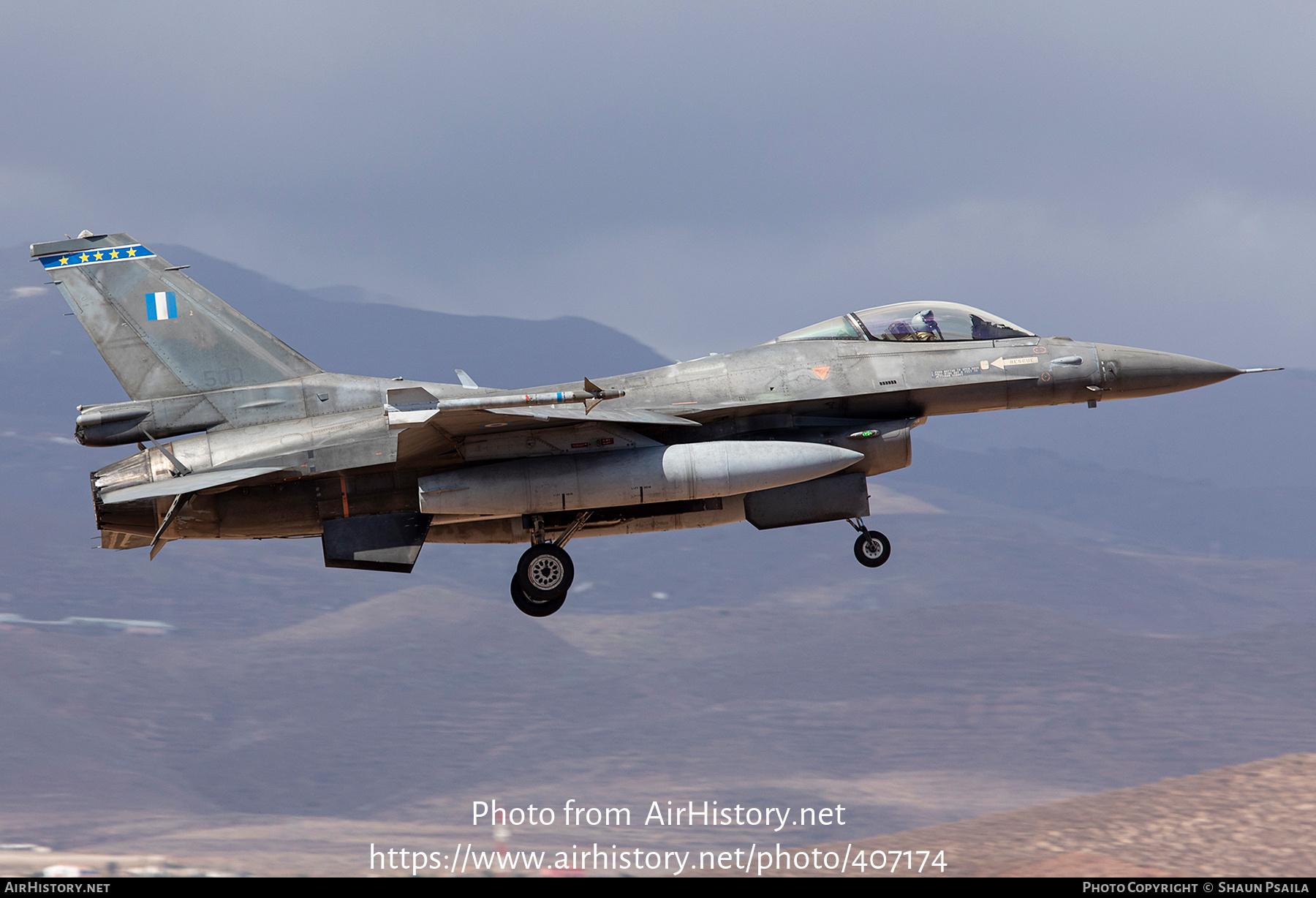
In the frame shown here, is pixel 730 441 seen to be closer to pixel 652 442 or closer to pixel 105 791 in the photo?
pixel 652 442

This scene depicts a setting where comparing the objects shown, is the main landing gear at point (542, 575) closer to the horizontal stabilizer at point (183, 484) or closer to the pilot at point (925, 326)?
the horizontal stabilizer at point (183, 484)

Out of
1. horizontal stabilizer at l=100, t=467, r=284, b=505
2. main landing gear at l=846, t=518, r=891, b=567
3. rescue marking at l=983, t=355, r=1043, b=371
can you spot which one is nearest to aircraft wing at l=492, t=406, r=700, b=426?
main landing gear at l=846, t=518, r=891, b=567

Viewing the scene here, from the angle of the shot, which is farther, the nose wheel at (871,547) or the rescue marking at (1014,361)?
the rescue marking at (1014,361)

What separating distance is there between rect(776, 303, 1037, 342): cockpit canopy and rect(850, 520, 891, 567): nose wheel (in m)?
2.84

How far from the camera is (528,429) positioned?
730 inches

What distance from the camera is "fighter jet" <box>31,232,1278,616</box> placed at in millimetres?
18359

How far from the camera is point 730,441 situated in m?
18.6

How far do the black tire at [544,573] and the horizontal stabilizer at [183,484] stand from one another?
3.76 m

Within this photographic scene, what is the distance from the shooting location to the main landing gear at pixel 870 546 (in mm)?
19438

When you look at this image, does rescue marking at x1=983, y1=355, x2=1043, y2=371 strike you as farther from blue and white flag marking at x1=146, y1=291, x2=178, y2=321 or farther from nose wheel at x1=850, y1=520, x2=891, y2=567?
blue and white flag marking at x1=146, y1=291, x2=178, y2=321

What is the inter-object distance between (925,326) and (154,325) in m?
11.4

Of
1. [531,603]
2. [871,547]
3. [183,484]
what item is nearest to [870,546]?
[871,547]

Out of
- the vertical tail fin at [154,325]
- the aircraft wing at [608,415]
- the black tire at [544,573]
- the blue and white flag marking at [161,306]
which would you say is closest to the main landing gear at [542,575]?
the black tire at [544,573]

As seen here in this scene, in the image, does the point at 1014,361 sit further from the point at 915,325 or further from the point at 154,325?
the point at 154,325
